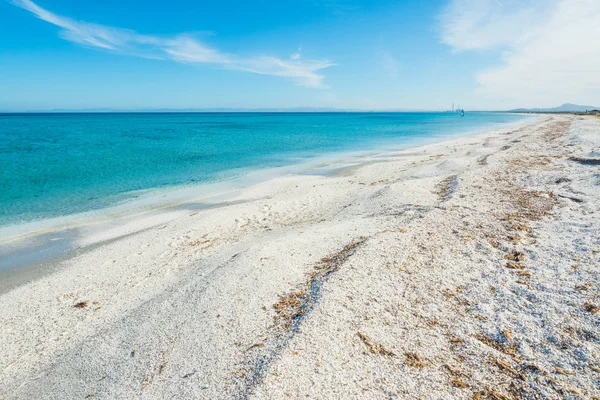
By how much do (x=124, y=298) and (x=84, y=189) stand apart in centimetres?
1469

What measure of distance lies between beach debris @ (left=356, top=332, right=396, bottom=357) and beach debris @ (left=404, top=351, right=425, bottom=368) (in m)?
0.17

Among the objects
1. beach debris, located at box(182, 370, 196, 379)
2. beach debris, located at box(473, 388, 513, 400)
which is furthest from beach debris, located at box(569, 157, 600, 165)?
beach debris, located at box(182, 370, 196, 379)

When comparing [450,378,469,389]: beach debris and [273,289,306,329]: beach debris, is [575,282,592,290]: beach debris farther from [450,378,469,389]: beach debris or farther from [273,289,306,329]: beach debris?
[273,289,306,329]: beach debris

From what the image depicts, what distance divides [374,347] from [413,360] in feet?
1.58

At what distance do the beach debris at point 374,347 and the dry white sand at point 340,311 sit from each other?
0.01 m

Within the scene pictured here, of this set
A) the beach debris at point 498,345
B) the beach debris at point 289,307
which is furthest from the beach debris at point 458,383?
the beach debris at point 289,307

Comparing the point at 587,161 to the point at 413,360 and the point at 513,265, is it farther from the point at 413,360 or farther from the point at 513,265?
the point at 413,360

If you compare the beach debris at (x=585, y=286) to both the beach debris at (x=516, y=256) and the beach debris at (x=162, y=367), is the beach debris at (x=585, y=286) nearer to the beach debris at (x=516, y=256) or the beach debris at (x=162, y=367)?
the beach debris at (x=516, y=256)

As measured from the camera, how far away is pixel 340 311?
4793 millimetres

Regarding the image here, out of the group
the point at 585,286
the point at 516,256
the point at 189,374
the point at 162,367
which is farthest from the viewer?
the point at 516,256

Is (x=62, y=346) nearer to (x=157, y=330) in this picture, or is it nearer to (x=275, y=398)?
(x=157, y=330)

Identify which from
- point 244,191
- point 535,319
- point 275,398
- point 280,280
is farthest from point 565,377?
point 244,191

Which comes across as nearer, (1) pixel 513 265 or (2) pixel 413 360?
(2) pixel 413 360

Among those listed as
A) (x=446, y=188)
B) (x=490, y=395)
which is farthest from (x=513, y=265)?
(x=446, y=188)
